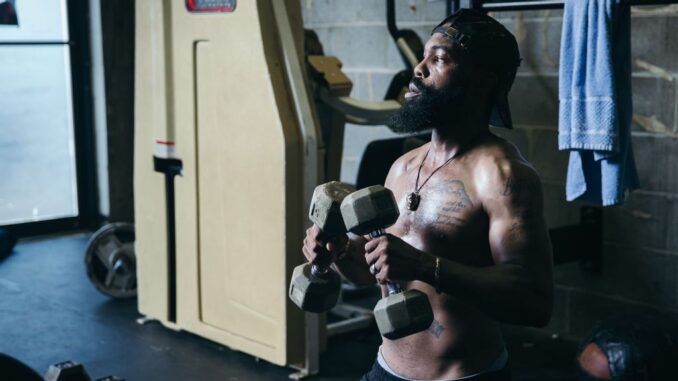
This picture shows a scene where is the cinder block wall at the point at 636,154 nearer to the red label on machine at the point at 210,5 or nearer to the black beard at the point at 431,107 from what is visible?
the red label on machine at the point at 210,5

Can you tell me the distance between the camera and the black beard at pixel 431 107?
167 centimetres

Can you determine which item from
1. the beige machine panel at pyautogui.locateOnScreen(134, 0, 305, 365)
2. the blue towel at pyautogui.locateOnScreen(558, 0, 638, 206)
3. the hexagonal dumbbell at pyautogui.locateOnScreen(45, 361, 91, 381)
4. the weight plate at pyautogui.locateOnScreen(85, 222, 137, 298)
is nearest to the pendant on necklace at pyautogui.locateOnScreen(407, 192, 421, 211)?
the hexagonal dumbbell at pyautogui.locateOnScreen(45, 361, 91, 381)

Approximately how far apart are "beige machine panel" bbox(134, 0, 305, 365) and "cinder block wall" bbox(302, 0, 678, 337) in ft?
3.66

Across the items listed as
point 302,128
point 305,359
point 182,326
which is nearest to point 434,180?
point 302,128

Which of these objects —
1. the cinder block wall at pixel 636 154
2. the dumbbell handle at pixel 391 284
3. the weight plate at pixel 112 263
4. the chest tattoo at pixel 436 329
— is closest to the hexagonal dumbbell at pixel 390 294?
the dumbbell handle at pixel 391 284

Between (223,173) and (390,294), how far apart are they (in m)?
2.09

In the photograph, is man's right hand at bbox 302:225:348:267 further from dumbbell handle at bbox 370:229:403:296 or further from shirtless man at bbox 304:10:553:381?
dumbbell handle at bbox 370:229:403:296

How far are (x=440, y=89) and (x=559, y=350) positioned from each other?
242 centimetres

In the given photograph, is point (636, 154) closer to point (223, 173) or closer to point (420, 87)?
point (223, 173)

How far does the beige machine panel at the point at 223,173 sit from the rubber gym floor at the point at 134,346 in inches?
4.2

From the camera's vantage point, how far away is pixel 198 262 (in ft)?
12.5

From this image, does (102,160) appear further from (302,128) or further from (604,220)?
(604,220)

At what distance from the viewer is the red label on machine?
3.43 metres

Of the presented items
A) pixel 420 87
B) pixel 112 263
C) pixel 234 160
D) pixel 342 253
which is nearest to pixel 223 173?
pixel 234 160
